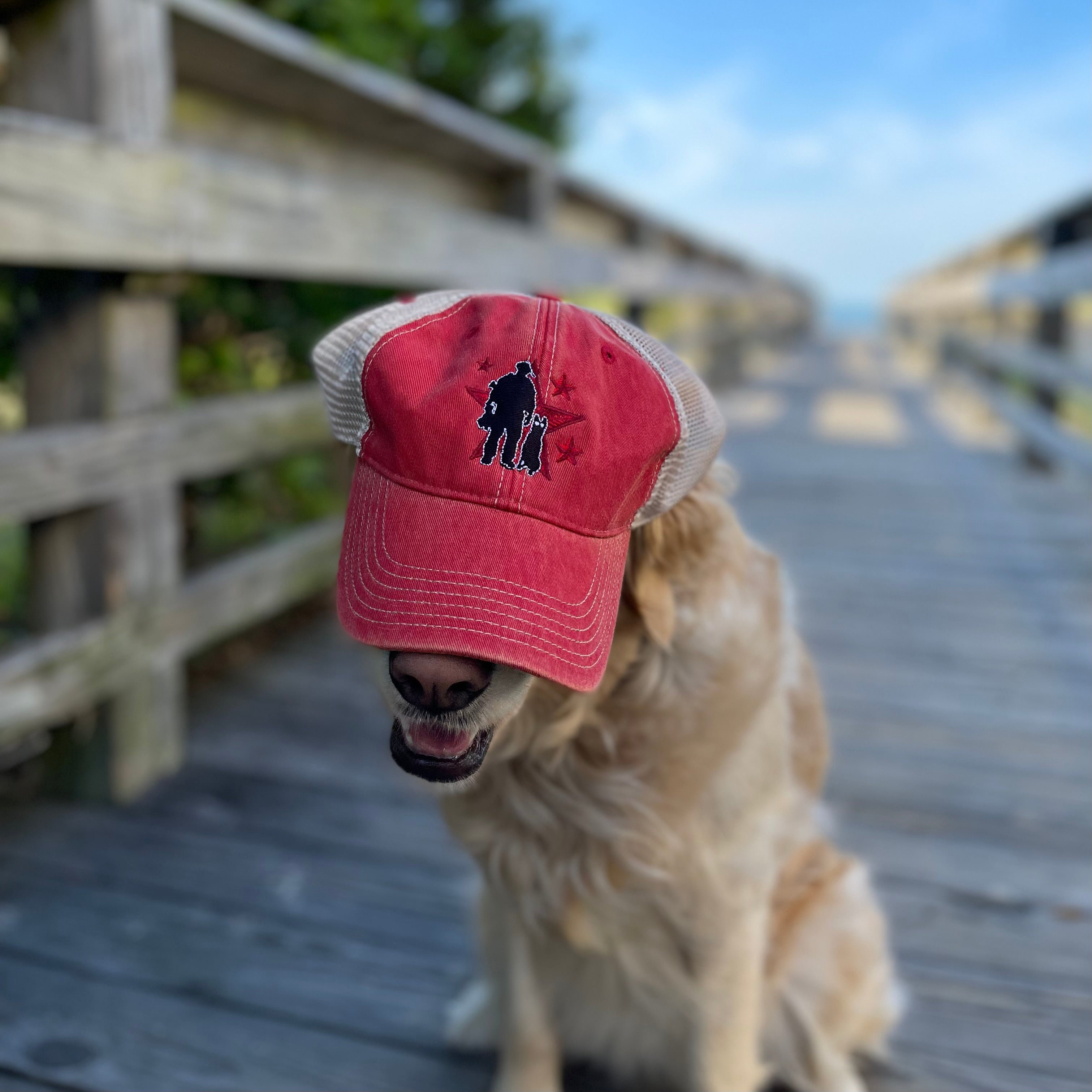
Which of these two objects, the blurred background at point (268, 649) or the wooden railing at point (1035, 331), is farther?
the wooden railing at point (1035, 331)

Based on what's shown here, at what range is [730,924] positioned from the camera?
1368 millimetres

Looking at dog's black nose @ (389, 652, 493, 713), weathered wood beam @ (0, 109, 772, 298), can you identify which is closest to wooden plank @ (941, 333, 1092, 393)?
weathered wood beam @ (0, 109, 772, 298)

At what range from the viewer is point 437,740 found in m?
1.00

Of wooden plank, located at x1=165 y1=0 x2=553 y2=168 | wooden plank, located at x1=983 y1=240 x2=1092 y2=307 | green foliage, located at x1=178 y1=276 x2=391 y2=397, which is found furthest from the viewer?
wooden plank, located at x1=983 y1=240 x2=1092 y2=307

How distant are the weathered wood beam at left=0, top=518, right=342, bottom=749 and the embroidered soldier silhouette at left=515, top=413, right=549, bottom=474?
150 centimetres

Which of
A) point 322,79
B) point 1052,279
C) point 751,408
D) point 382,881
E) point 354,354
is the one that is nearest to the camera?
point 354,354

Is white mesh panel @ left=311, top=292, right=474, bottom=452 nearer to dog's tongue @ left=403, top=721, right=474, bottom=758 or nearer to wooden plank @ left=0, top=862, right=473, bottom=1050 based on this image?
dog's tongue @ left=403, top=721, right=474, bottom=758

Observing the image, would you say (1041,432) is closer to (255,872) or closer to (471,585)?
(255,872)

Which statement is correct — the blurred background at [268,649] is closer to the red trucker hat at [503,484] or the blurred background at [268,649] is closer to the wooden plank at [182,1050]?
the wooden plank at [182,1050]

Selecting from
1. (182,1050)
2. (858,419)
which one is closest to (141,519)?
(182,1050)

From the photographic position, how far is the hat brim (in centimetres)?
90

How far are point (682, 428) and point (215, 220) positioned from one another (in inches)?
68.7

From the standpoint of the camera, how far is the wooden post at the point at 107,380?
206 cm

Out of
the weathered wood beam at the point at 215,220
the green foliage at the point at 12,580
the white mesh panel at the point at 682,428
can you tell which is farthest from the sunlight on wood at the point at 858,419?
the white mesh panel at the point at 682,428
